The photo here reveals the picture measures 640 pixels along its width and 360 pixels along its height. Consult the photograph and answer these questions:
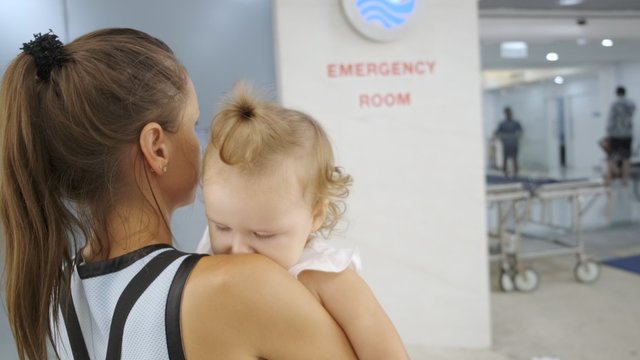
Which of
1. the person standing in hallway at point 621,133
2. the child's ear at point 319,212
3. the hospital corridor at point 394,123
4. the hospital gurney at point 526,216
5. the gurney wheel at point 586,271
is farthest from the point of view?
the person standing in hallway at point 621,133

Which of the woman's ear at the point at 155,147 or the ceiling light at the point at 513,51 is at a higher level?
the ceiling light at the point at 513,51

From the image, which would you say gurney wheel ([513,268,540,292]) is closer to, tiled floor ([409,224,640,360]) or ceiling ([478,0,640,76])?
tiled floor ([409,224,640,360])

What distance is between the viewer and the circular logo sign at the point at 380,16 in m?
3.01

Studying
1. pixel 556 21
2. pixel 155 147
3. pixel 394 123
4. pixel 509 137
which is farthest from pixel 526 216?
pixel 155 147

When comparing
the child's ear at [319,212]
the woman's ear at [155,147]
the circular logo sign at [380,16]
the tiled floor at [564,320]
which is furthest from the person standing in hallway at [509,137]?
the woman's ear at [155,147]

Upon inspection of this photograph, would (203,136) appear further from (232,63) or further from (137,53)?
(137,53)

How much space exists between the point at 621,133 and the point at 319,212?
747 centimetres

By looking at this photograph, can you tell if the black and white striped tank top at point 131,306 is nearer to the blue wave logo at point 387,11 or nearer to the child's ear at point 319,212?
the child's ear at point 319,212

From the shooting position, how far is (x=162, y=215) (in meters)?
0.89

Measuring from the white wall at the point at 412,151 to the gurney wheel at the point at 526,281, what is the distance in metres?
1.29

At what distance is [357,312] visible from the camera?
2.98 ft

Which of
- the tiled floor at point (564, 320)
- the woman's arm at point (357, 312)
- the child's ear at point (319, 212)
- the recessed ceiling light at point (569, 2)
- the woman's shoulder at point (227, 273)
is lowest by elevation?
the tiled floor at point (564, 320)

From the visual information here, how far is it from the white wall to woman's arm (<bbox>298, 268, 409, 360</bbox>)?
2.14 meters

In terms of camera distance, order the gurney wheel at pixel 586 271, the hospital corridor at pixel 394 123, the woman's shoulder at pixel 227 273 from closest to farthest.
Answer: the woman's shoulder at pixel 227 273, the hospital corridor at pixel 394 123, the gurney wheel at pixel 586 271
